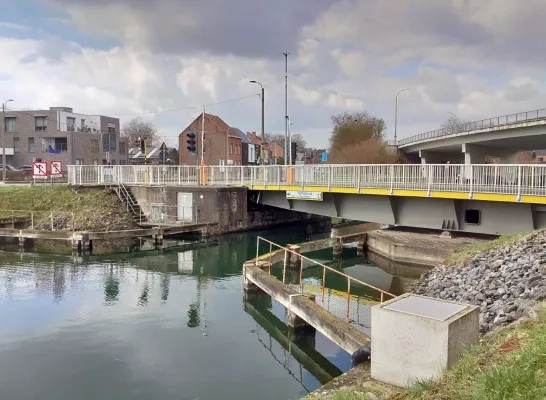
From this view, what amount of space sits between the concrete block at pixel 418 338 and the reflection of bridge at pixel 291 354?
13.3ft

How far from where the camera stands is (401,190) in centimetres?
2150

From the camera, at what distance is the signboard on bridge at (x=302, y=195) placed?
84.1 feet

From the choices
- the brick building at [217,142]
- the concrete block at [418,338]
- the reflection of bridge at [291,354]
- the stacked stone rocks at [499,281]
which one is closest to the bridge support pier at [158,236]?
the reflection of bridge at [291,354]

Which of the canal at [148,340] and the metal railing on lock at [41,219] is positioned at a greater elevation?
the metal railing on lock at [41,219]

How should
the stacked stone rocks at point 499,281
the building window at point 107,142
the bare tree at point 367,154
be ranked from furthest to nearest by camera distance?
the building window at point 107,142, the bare tree at point 367,154, the stacked stone rocks at point 499,281

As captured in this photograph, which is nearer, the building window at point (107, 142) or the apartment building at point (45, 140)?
the apartment building at point (45, 140)

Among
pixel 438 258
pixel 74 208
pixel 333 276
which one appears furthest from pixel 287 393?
pixel 74 208

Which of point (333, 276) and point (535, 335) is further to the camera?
point (333, 276)

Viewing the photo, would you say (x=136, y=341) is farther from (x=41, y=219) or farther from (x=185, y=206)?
(x=41, y=219)

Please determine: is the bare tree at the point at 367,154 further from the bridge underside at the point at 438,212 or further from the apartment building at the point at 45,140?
the apartment building at the point at 45,140

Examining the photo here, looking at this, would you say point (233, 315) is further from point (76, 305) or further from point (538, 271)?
point (538, 271)

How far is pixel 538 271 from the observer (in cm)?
1070

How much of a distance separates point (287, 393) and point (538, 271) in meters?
6.30

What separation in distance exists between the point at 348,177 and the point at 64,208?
738 inches
